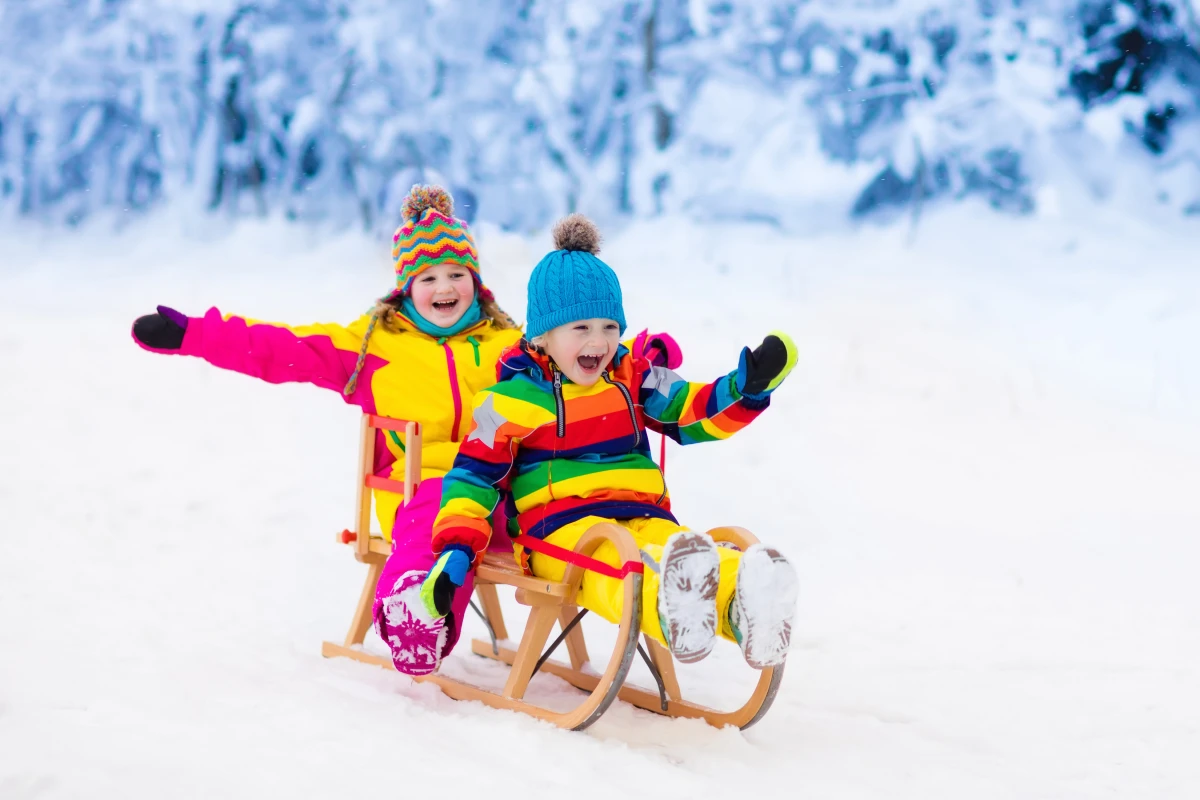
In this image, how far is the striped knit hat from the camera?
2355mm

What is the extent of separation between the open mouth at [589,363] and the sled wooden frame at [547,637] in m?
0.30

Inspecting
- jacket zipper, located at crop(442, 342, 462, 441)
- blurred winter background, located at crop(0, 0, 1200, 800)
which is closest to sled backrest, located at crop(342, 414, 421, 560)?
jacket zipper, located at crop(442, 342, 462, 441)

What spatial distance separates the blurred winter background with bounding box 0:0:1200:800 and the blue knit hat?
32.8 inches

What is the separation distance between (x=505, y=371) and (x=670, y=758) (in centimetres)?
75

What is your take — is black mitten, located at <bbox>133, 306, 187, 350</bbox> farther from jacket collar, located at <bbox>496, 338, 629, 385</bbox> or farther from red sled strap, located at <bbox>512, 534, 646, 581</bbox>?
red sled strap, located at <bbox>512, 534, 646, 581</bbox>

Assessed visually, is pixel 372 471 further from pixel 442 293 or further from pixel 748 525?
pixel 748 525

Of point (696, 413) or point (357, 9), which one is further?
point (357, 9)

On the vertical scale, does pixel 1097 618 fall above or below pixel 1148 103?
below

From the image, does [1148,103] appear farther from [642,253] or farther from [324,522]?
[324,522]

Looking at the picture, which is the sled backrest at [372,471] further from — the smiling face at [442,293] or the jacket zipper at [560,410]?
the jacket zipper at [560,410]

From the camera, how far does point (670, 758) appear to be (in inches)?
70.5

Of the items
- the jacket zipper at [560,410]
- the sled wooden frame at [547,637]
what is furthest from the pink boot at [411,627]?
the jacket zipper at [560,410]

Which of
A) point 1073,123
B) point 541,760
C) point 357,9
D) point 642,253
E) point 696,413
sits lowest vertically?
point 541,760

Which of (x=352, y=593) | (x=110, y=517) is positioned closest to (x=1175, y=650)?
(x=352, y=593)
